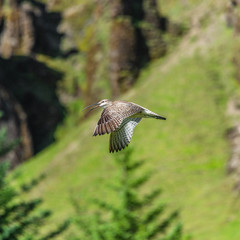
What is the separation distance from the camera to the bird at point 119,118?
45.7ft

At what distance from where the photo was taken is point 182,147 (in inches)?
3150

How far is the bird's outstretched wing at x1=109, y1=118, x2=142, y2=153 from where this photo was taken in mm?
15927

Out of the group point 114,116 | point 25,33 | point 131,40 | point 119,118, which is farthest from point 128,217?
point 25,33

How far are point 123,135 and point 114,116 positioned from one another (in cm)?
204

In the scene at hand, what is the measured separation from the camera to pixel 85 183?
267 feet

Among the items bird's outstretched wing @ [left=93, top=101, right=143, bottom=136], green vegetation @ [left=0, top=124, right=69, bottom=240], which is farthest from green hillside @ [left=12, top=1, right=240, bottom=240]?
bird's outstretched wing @ [left=93, top=101, right=143, bottom=136]

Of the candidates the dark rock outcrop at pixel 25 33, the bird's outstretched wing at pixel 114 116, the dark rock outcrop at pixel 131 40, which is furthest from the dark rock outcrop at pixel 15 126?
the bird's outstretched wing at pixel 114 116

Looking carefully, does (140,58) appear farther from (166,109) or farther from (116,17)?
(166,109)

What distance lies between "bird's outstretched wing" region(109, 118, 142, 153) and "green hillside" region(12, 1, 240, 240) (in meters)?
38.3

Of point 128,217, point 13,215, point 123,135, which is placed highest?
point 13,215

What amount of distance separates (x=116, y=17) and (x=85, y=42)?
19.0m

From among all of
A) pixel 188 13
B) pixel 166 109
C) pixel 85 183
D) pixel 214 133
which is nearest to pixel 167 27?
pixel 188 13

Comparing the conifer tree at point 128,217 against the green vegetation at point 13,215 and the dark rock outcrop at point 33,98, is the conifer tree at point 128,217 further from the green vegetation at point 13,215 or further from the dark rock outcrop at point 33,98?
the dark rock outcrop at point 33,98

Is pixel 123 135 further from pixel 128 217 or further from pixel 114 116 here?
pixel 128 217
